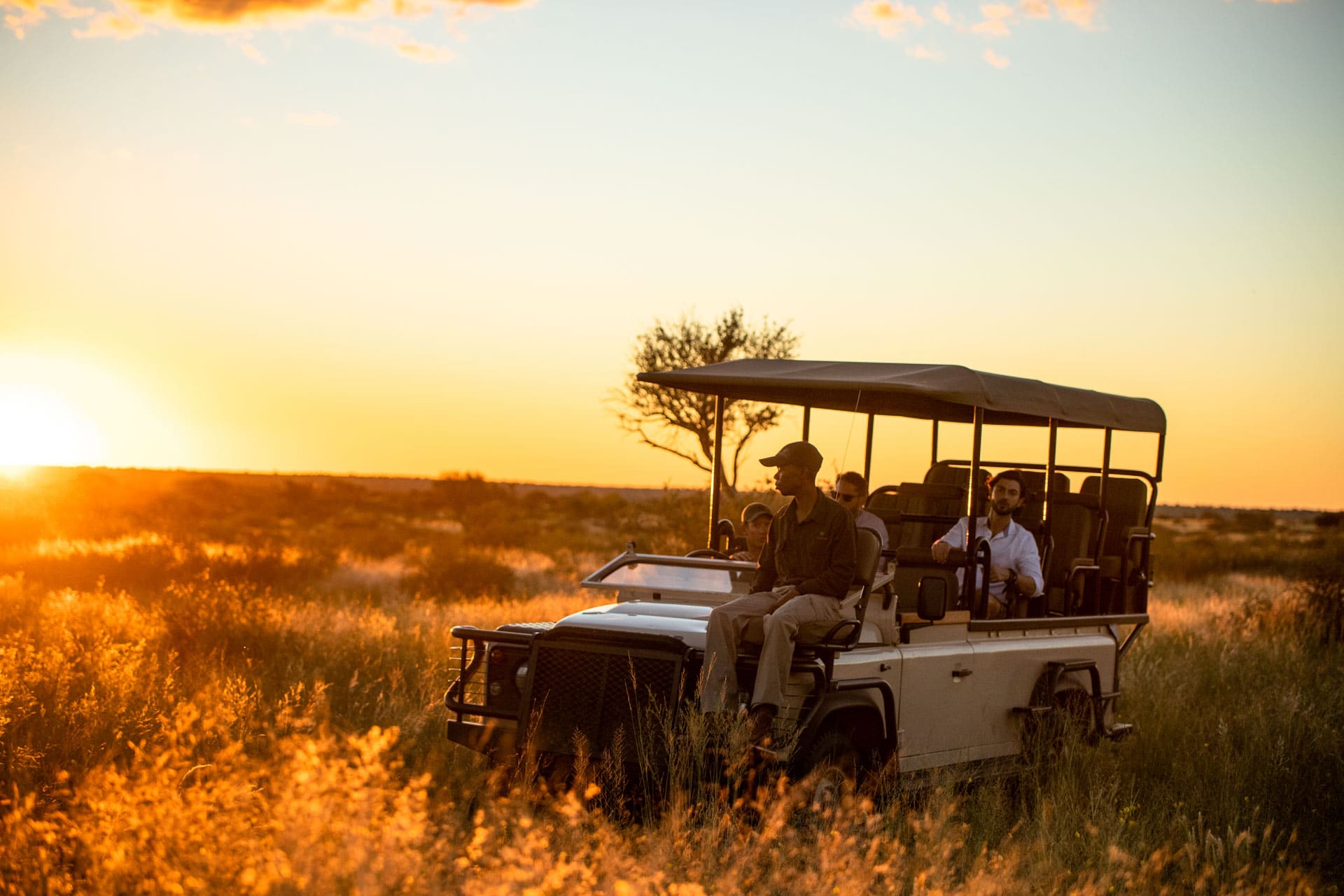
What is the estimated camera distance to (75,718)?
8188 millimetres

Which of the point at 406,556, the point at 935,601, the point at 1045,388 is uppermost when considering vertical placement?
the point at 1045,388

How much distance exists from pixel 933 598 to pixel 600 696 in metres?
1.86

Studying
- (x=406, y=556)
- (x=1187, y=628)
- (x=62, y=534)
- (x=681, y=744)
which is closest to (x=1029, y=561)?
(x=681, y=744)

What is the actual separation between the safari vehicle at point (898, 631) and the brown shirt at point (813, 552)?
0.51 feet

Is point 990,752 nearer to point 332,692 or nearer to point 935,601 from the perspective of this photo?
point 935,601

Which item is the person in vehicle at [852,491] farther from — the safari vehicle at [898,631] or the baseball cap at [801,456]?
the baseball cap at [801,456]

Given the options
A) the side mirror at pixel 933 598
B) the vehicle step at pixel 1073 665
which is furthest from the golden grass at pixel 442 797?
the side mirror at pixel 933 598

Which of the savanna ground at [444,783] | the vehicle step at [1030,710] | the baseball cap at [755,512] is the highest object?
the baseball cap at [755,512]

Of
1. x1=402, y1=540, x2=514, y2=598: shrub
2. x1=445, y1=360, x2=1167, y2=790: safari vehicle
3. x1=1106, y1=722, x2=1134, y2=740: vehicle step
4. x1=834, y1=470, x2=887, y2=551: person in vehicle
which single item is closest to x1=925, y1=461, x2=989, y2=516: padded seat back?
x1=445, y1=360, x2=1167, y2=790: safari vehicle

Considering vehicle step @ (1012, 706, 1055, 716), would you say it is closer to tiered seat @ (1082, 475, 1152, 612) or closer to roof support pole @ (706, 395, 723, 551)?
tiered seat @ (1082, 475, 1152, 612)

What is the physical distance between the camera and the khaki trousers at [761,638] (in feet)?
21.1

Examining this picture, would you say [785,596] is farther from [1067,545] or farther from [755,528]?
[1067,545]

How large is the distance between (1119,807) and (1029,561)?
1.68m

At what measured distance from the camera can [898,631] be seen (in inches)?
292
